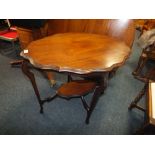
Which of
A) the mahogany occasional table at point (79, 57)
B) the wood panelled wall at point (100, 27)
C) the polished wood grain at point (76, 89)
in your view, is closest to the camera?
the mahogany occasional table at point (79, 57)

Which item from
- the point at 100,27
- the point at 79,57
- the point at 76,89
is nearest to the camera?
the point at 79,57

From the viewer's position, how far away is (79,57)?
117cm

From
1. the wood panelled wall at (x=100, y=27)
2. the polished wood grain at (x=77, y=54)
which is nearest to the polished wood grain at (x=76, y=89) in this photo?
the polished wood grain at (x=77, y=54)

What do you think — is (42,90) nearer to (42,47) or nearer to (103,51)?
(42,47)

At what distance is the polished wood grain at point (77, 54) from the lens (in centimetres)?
106

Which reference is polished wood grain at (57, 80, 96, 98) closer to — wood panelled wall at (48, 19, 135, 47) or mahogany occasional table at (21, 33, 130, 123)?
mahogany occasional table at (21, 33, 130, 123)

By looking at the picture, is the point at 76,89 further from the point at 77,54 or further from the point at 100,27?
the point at 100,27

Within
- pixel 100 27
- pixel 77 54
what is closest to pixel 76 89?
pixel 77 54

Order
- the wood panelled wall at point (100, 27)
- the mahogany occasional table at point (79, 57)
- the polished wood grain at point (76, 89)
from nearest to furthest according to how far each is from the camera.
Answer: the mahogany occasional table at point (79, 57)
the polished wood grain at point (76, 89)
the wood panelled wall at point (100, 27)

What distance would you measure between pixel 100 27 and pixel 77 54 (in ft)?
3.34

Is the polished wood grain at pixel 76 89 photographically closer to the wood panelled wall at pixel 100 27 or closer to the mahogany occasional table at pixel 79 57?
the mahogany occasional table at pixel 79 57

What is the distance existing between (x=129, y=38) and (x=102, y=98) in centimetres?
82

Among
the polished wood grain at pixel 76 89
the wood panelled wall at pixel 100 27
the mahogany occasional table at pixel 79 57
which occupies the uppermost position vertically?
the wood panelled wall at pixel 100 27

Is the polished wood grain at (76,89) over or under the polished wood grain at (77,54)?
under
